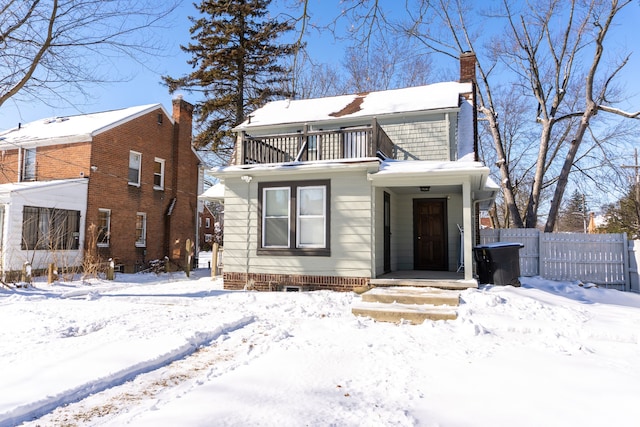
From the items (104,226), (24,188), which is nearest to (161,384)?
(24,188)

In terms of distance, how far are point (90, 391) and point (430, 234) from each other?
984 cm

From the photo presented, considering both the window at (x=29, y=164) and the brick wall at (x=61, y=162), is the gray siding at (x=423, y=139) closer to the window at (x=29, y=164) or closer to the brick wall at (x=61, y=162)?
the brick wall at (x=61, y=162)

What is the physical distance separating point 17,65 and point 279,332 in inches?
336

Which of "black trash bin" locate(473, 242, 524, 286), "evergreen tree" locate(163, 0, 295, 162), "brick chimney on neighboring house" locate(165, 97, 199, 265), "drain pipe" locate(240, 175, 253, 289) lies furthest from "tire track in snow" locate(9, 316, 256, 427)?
"evergreen tree" locate(163, 0, 295, 162)

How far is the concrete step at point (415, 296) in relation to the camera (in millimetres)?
7027

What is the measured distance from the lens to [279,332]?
5488mm

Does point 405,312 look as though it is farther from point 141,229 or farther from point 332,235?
point 141,229

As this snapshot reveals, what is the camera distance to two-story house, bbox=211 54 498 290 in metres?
9.00

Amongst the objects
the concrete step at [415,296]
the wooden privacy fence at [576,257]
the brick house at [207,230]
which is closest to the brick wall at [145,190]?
the concrete step at [415,296]

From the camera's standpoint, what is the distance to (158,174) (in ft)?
59.8

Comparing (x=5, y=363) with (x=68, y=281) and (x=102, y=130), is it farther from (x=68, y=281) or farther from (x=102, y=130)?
(x=102, y=130)

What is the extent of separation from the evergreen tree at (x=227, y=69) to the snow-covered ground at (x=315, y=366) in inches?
624

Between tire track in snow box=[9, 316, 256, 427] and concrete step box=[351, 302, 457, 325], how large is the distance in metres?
2.59

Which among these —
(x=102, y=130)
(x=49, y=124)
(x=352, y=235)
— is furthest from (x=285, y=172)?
(x=49, y=124)
